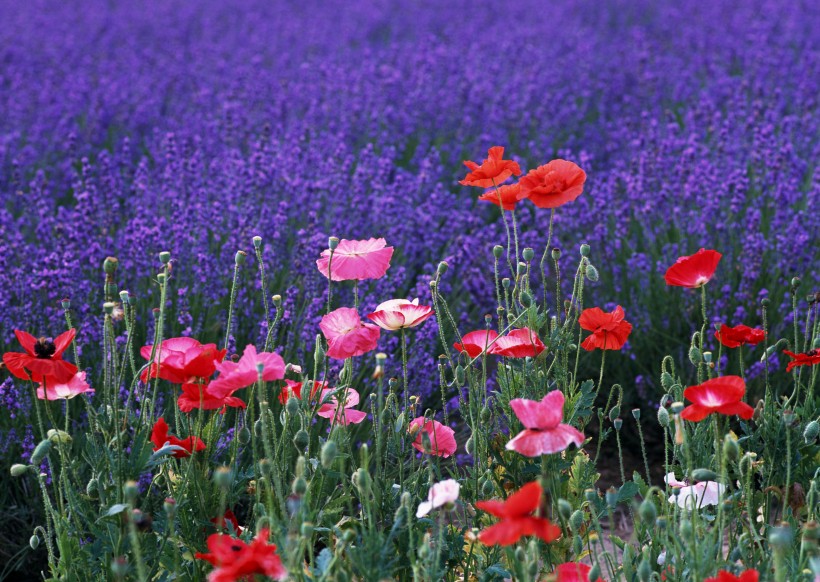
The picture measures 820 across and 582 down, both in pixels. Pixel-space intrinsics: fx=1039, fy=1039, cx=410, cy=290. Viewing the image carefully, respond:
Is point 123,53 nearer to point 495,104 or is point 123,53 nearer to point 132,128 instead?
point 132,128

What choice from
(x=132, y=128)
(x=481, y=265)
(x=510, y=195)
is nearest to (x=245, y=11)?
(x=132, y=128)

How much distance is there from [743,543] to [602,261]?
6.04 feet

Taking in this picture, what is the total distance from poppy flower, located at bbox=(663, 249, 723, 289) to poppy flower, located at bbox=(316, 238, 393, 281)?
0.48 m

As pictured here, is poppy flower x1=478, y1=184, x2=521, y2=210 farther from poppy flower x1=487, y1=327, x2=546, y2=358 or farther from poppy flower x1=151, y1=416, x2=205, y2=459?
poppy flower x1=151, y1=416, x2=205, y2=459

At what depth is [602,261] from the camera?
3283 millimetres

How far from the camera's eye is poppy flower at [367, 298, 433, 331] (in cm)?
166

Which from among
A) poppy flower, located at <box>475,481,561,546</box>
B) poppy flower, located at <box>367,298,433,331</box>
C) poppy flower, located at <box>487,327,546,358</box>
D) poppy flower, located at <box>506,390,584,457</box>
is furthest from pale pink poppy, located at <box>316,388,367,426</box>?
poppy flower, located at <box>475,481,561,546</box>

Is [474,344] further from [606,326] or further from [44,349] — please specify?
[44,349]

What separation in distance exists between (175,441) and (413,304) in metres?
0.44

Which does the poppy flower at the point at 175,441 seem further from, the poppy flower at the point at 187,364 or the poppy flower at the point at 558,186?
the poppy flower at the point at 558,186

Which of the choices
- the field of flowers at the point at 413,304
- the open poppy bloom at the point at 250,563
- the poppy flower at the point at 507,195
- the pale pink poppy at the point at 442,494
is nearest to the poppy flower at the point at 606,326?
the field of flowers at the point at 413,304

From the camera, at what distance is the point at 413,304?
1.71 m

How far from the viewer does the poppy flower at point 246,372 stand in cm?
143

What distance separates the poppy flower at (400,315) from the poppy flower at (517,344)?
0.42 feet
